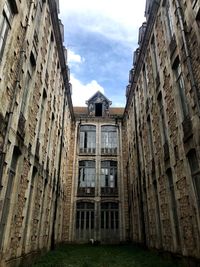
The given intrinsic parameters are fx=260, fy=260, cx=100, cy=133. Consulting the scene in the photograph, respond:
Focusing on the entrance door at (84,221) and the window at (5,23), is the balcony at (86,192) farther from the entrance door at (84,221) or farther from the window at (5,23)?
the window at (5,23)

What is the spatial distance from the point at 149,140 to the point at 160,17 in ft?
22.0

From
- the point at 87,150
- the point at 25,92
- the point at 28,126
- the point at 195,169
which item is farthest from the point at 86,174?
the point at 195,169

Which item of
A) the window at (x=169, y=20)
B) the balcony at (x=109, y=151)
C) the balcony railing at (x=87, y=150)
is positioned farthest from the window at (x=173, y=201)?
the balcony railing at (x=87, y=150)

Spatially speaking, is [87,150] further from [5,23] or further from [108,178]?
[5,23]

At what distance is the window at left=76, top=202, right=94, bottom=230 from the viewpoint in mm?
22172

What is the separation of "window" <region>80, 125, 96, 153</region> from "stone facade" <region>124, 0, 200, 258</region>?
25.1 ft

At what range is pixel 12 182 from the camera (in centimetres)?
904

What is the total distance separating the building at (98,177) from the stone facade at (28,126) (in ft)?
20.0

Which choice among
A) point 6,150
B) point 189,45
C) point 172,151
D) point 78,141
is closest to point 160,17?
point 189,45

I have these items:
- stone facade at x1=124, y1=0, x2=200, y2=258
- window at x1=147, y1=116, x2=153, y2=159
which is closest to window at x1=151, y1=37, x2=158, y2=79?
stone facade at x1=124, y1=0, x2=200, y2=258

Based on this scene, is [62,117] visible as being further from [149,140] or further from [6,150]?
[6,150]

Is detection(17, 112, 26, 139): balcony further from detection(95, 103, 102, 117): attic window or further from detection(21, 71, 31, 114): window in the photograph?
detection(95, 103, 102, 117): attic window

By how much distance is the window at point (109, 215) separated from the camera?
73.0 feet

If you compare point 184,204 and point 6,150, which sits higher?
point 6,150
